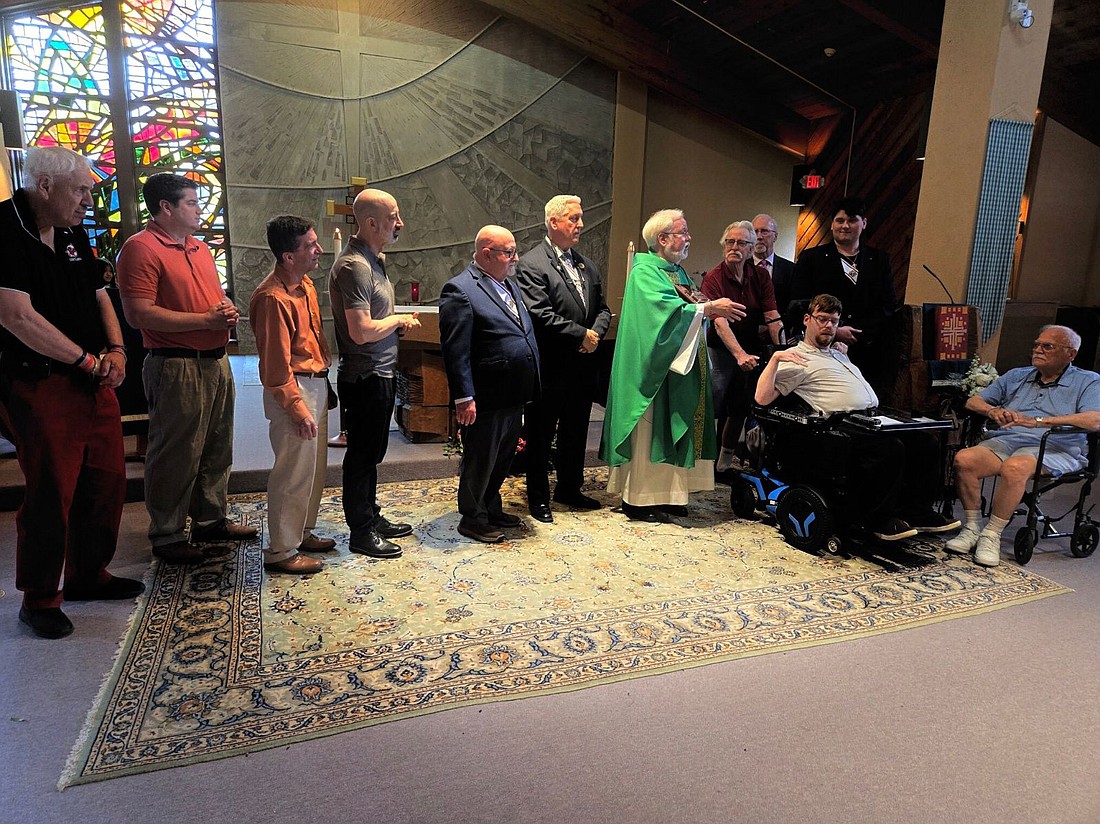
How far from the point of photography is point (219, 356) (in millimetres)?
2875

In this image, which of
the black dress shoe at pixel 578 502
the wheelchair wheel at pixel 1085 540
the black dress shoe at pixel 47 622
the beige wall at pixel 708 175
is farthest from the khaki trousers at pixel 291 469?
the beige wall at pixel 708 175

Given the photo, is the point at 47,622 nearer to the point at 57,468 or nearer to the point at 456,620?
the point at 57,468

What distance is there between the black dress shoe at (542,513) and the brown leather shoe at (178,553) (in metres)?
1.52

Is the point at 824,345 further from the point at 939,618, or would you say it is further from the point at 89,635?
the point at 89,635

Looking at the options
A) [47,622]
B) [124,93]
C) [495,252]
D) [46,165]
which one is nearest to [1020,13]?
[495,252]

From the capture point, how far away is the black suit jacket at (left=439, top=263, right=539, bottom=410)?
308 cm

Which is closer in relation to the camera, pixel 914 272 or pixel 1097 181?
pixel 914 272

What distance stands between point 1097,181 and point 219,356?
9185 mm

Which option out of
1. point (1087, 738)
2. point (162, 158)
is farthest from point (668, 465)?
point (162, 158)

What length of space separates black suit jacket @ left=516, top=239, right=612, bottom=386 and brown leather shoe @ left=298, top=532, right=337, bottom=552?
125 cm

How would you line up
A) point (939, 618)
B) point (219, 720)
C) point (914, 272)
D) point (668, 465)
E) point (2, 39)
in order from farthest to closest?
1. point (2, 39)
2. point (914, 272)
3. point (668, 465)
4. point (939, 618)
5. point (219, 720)

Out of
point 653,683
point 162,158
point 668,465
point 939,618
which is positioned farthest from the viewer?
point 162,158

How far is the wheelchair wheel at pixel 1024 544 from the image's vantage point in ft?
10.8

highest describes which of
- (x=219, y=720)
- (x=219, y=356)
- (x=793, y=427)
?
(x=219, y=356)
